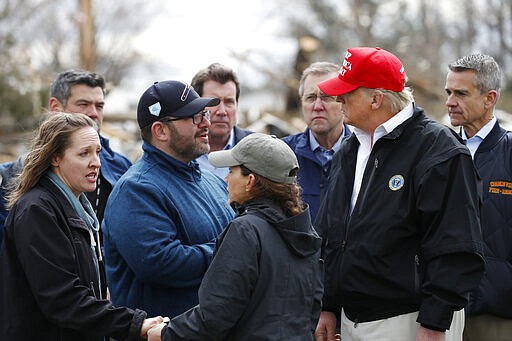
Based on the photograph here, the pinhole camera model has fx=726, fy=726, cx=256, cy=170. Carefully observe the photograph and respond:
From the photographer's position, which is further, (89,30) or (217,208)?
(89,30)

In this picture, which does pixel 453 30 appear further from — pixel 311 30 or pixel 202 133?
pixel 202 133

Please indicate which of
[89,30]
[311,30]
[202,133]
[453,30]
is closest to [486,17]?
[453,30]

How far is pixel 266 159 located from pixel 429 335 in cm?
123

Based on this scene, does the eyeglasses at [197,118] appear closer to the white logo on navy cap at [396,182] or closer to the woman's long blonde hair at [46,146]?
the woman's long blonde hair at [46,146]

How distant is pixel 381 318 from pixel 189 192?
132 centimetres

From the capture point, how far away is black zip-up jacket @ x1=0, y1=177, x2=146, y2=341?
139 inches

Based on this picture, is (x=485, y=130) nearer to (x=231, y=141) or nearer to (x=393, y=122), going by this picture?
(x=393, y=122)

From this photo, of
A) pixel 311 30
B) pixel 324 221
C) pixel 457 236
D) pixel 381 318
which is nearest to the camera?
pixel 457 236

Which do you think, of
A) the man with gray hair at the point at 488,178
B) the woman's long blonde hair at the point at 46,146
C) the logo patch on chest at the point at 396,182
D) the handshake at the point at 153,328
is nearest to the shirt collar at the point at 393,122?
the logo patch on chest at the point at 396,182

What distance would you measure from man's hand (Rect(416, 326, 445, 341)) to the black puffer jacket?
2.08 feet

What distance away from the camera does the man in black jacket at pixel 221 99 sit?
229 inches

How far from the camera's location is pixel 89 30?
24688mm

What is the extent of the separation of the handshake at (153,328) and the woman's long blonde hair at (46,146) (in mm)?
934

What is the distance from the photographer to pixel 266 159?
11.3ft
